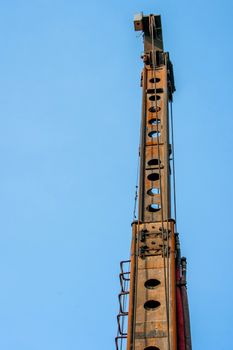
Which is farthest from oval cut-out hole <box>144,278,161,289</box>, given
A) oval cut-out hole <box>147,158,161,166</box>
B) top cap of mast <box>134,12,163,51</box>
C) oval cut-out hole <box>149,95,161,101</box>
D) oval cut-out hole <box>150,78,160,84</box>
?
top cap of mast <box>134,12,163,51</box>

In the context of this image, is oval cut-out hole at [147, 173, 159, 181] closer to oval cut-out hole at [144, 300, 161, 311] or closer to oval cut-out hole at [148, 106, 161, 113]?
oval cut-out hole at [148, 106, 161, 113]

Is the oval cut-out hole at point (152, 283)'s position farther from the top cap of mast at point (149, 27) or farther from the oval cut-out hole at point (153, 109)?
the top cap of mast at point (149, 27)

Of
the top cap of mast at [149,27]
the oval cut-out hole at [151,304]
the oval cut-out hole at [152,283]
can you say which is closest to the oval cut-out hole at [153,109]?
the top cap of mast at [149,27]

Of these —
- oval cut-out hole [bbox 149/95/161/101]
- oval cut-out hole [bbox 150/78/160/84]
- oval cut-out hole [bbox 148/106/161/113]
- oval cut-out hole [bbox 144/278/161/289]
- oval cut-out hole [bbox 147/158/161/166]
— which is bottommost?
oval cut-out hole [bbox 144/278/161/289]

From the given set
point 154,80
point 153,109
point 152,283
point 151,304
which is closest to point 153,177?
point 153,109

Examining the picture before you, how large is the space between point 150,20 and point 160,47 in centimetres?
87

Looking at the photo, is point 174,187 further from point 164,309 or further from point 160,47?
point 160,47

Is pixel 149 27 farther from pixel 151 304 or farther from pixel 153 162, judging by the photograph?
pixel 151 304

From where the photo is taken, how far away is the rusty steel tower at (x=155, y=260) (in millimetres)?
10047

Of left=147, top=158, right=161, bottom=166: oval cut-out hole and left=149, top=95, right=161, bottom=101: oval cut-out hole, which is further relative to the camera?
left=149, top=95, right=161, bottom=101: oval cut-out hole

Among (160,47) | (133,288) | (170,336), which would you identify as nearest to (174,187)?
(133,288)

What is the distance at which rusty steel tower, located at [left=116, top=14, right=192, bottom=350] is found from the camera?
10.0m

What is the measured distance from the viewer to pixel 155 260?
1102 centimetres

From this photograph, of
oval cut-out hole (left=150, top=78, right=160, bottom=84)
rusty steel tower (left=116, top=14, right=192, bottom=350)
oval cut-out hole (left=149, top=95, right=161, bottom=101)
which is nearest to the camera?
rusty steel tower (left=116, top=14, right=192, bottom=350)
